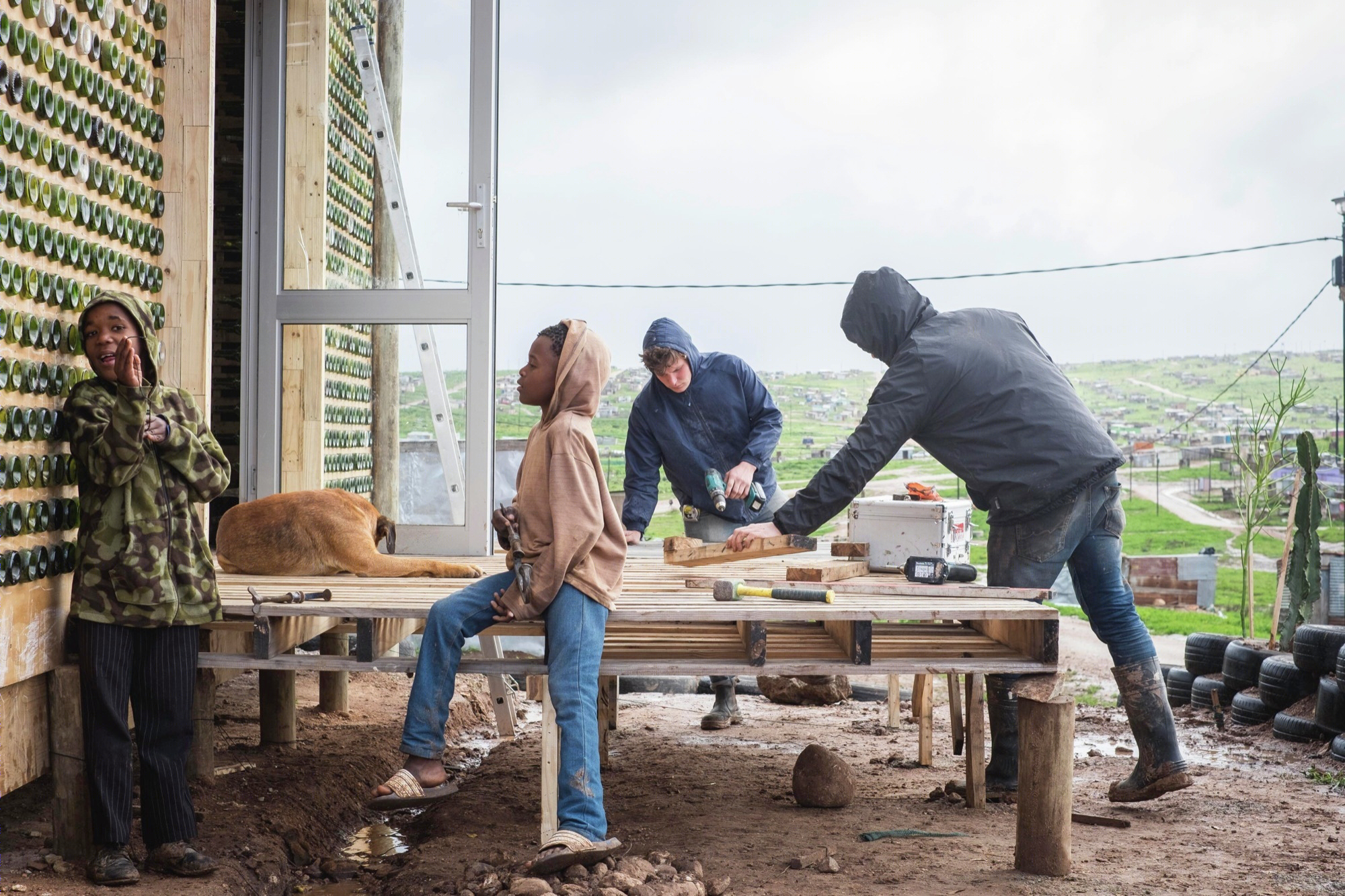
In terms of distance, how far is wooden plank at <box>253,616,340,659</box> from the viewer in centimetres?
389

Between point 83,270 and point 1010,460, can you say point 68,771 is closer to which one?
point 83,270

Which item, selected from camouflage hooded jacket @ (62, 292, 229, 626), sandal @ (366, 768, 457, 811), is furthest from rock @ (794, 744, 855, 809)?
camouflage hooded jacket @ (62, 292, 229, 626)

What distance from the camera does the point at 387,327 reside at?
21.4ft

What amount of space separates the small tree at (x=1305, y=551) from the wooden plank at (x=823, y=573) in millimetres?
4304

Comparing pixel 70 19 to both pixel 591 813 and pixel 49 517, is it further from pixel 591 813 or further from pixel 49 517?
pixel 591 813

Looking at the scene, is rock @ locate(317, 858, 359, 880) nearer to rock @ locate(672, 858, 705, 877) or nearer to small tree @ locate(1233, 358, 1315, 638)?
rock @ locate(672, 858, 705, 877)

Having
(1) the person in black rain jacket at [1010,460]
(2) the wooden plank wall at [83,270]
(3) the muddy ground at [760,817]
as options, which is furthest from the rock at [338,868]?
(1) the person in black rain jacket at [1010,460]

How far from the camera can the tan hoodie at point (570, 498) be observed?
3.62 metres

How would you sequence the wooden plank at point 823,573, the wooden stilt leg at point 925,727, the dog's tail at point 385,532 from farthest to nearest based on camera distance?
1. the wooden stilt leg at point 925,727
2. the dog's tail at point 385,532
3. the wooden plank at point 823,573

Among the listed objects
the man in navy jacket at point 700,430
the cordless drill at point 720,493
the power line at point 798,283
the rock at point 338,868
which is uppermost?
the power line at point 798,283

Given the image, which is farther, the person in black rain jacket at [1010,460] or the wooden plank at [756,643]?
the person in black rain jacket at [1010,460]

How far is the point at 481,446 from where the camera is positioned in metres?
6.38

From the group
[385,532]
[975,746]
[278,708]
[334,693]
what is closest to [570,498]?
[385,532]

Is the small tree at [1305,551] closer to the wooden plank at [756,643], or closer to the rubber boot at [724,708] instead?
the rubber boot at [724,708]
